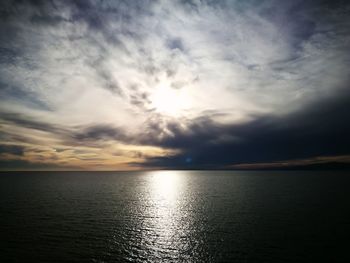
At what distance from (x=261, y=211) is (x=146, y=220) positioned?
116 feet

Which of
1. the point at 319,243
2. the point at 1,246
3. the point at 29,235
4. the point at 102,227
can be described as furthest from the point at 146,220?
the point at 319,243

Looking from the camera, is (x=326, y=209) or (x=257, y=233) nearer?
(x=257, y=233)

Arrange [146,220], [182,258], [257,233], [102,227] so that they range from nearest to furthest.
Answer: [182,258], [257,233], [102,227], [146,220]

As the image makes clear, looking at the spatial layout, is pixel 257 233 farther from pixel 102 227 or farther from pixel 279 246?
pixel 102 227

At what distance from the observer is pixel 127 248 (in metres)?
38.0

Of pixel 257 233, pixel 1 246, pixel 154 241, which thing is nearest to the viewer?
pixel 1 246

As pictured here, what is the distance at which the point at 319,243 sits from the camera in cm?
3838

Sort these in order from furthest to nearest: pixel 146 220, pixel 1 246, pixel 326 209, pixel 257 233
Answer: pixel 326 209, pixel 146 220, pixel 257 233, pixel 1 246

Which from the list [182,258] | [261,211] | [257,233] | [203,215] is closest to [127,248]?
[182,258]

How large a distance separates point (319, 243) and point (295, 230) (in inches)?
309

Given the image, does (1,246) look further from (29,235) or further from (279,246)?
(279,246)

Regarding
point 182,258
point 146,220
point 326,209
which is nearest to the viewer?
point 182,258

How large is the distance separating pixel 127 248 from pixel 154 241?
19.4ft

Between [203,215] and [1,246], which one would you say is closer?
[1,246]
